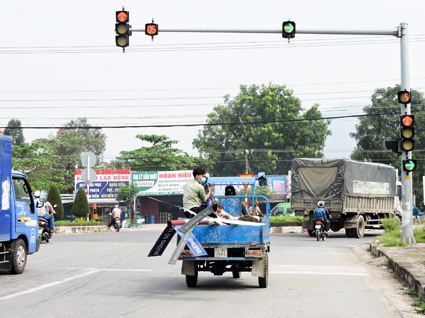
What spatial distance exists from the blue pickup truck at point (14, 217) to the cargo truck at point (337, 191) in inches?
627

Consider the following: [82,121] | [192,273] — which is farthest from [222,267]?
[82,121]

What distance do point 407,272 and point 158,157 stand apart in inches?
2134

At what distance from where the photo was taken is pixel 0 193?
11.1 metres

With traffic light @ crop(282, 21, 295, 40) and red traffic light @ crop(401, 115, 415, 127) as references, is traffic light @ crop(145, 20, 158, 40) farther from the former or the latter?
red traffic light @ crop(401, 115, 415, 127)

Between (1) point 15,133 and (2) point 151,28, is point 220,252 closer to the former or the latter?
(2) point 151,28

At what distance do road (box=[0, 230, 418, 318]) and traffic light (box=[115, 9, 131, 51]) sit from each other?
5477mm

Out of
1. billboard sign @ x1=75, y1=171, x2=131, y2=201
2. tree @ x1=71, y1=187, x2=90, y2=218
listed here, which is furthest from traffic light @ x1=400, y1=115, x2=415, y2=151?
billboard sign @ x1=75, y1=171, x2=131, y2=201

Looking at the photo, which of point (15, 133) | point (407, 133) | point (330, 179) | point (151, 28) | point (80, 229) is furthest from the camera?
point (15, 133)

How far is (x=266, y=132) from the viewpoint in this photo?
61719mm

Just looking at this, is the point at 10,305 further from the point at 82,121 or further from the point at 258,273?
the point at 82,121

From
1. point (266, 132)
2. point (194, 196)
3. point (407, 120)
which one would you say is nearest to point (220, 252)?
point (194, 196)

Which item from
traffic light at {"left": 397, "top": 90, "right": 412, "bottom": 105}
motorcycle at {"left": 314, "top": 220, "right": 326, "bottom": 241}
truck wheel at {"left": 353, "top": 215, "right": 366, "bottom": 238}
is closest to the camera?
traffic light at {"left": 397, "top": 90, "right": 412, "bottom": 105}

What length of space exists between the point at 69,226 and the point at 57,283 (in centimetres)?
2329

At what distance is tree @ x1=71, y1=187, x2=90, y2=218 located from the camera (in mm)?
37031
